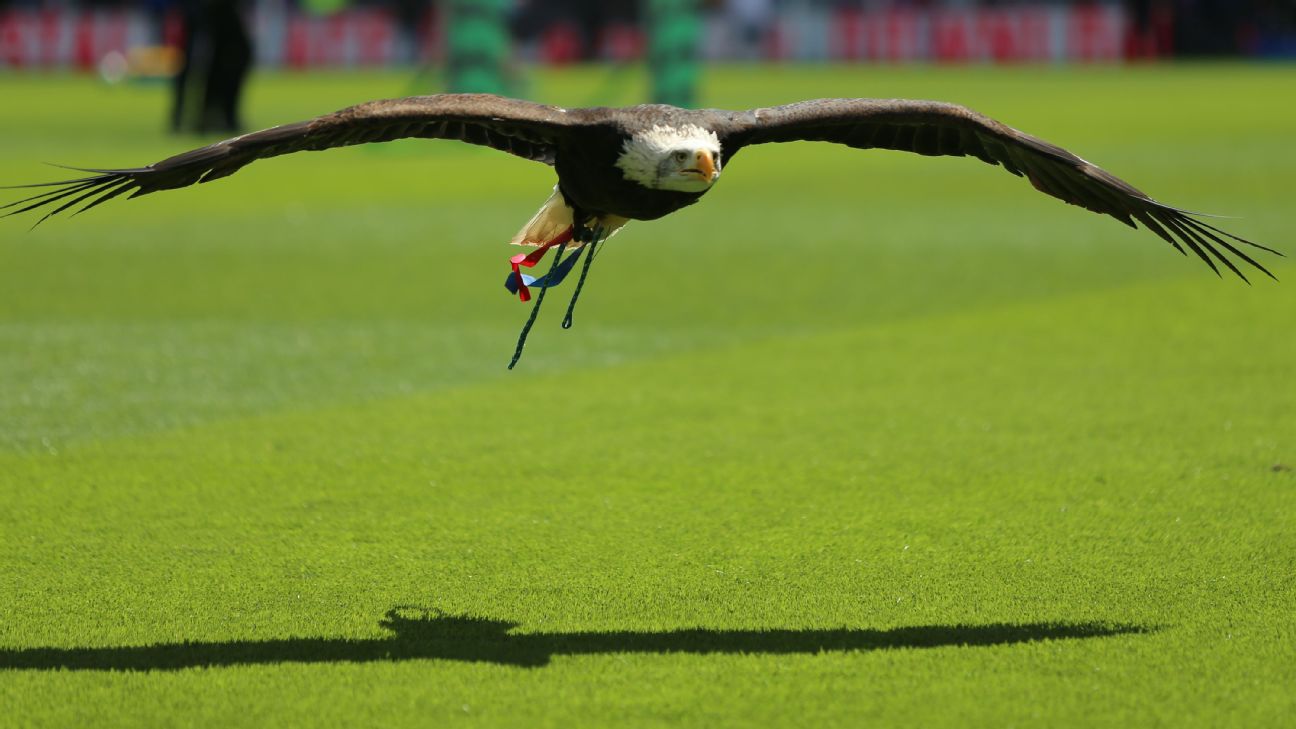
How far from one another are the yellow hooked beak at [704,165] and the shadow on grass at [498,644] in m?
1.40

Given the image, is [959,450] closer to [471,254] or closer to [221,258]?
[471,254]

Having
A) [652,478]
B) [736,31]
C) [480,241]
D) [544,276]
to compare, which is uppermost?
[544,276]

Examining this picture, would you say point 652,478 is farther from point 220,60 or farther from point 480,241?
point 220,60

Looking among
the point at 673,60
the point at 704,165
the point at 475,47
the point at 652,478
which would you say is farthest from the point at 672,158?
the point at 673,60

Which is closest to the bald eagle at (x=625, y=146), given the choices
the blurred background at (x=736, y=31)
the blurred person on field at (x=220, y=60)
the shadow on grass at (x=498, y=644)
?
the shadow on grass at (x=498, y=644)

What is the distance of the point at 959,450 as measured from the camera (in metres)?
7.81

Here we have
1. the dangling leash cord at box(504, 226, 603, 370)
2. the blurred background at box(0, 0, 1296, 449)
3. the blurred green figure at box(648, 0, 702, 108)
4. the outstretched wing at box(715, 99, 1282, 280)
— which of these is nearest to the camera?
the outstretched wing at box(715, 99, 1282, 280)

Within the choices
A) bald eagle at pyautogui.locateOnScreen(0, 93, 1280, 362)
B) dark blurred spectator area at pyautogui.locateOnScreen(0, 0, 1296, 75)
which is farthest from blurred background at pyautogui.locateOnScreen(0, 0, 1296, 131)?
A: bald eagle at pyautogui.locateOnScreen(0, 93, 1280, 362)

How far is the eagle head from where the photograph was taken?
5.36 metres

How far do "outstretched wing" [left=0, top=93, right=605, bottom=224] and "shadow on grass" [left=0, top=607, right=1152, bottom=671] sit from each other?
1.32 m

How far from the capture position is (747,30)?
159 feet

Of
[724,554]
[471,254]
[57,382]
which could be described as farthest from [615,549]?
[471,254]

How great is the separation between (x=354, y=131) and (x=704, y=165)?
3.60ft

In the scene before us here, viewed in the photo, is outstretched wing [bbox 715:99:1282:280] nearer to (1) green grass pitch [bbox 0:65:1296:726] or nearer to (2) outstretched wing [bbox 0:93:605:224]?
(2) outstretched wing [bbox 0:93:605:224]
